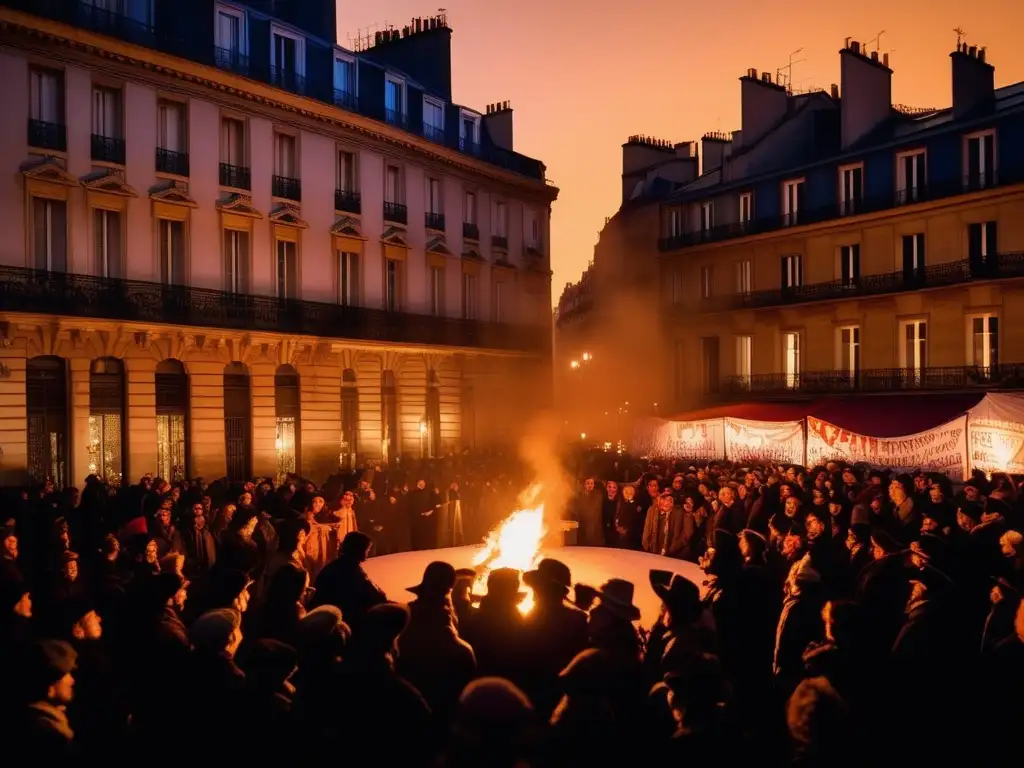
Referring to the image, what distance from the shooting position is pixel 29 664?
459 cm

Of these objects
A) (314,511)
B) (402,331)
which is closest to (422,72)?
(402,331)

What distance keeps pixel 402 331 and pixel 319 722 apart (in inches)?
1068

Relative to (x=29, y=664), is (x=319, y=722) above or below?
below

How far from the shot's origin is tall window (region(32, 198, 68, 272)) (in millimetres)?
21938

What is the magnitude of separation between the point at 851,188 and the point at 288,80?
2150 centimetres

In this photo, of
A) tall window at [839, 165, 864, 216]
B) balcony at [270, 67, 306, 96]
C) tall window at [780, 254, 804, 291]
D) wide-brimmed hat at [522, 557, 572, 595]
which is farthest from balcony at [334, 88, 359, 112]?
wide-brimmed hat at [522, 557, 572, 595]

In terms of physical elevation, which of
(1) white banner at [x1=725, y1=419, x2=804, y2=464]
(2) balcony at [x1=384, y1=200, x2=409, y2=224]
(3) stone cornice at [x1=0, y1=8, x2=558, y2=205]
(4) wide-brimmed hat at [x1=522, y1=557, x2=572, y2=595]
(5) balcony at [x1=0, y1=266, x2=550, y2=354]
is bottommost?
(1) white banner at [x1=725, y1=419, x2=804, y2=464]

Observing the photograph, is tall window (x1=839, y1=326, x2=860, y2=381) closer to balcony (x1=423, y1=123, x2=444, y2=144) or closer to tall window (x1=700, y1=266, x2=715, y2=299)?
tall window (x1=700, y1=266, x2=715, y2=299)

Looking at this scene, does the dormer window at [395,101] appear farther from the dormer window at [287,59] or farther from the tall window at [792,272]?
the tall window at [792,272]

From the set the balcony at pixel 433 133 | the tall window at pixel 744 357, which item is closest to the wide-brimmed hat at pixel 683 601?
the balcony at pixel 433 133

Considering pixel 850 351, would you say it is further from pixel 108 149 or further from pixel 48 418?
pixel 48 418

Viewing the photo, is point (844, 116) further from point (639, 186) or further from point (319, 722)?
point (319, 722)

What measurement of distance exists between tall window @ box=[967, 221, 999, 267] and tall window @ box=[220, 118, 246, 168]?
24.7 metres

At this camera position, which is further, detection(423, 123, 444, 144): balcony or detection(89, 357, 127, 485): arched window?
detection(423, 123, 444, 144): balcony
